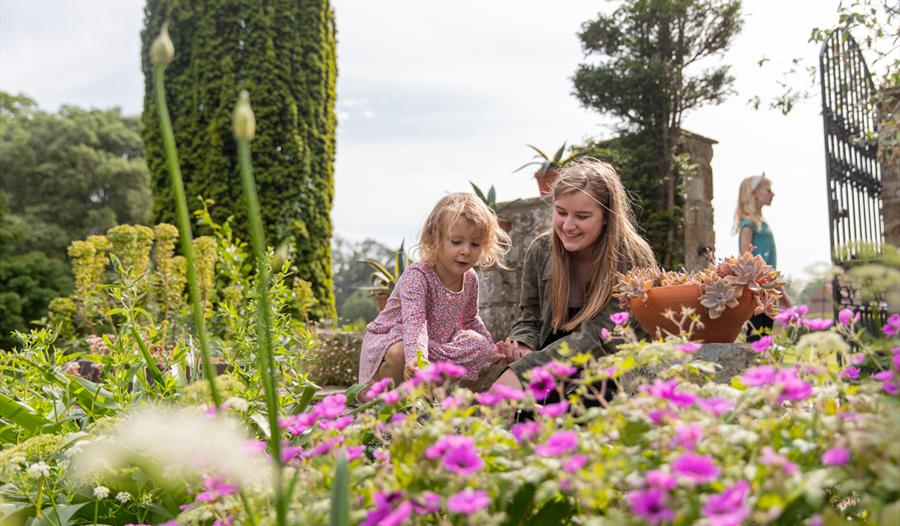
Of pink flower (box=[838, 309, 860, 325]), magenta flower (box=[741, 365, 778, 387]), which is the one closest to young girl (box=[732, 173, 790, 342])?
pink flower (box=[838, 309, 860, 325])

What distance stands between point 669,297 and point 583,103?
23.7ft

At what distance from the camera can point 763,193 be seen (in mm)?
5543

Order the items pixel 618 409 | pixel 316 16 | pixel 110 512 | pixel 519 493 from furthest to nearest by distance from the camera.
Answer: pixel 316 16 → pixel 110 512 → pixel 519 493 → pixel 618 409

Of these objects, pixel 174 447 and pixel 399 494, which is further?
pixel 174 447

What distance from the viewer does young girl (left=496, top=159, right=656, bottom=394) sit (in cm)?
295

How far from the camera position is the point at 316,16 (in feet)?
27.7

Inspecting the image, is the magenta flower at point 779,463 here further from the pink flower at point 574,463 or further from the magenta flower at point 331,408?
the magenta flower at point 331,408

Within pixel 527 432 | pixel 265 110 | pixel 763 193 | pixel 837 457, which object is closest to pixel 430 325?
pixel 527 432

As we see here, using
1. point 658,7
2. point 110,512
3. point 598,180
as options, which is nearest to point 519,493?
point 110,512

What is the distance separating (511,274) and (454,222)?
2199 mm

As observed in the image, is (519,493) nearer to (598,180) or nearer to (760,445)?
(760,445)

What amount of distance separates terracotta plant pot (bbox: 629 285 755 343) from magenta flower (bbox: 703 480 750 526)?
1.66 m

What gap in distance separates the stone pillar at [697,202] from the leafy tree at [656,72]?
0.15 m

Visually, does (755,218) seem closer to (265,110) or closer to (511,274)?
(511,274)
